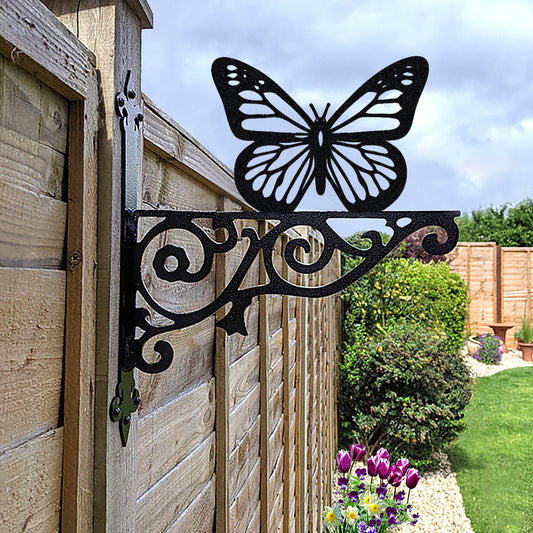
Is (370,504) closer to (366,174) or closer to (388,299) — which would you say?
(388,299)

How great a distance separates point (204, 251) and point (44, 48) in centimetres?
31

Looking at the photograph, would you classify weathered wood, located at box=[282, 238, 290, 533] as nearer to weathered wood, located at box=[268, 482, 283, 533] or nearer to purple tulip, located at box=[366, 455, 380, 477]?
weathered wood, located at box=[268, 482, 283, 533]

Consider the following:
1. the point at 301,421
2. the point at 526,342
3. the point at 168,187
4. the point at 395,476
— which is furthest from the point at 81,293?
the point at 526,342

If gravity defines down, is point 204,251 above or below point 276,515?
above

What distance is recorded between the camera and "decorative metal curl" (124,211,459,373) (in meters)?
0.77

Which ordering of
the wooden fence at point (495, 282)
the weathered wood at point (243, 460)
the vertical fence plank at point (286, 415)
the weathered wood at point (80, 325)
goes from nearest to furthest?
the weathered wood at point (80, 325)
the weathered wood at point (243, 460)
the vertical fence plank at point (286, 415)
the wooden fence at point (495, 282)

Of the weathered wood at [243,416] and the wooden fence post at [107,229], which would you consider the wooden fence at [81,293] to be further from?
the weathered wood at [243,416]

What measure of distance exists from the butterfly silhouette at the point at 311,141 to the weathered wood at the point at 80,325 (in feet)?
0.94

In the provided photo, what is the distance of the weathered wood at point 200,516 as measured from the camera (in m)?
1.02

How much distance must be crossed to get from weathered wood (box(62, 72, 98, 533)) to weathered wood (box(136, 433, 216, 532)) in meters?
0.18

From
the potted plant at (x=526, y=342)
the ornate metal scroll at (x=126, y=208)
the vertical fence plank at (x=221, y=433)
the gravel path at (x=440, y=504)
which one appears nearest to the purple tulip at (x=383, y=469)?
the gravel path at (x=440, y=504)

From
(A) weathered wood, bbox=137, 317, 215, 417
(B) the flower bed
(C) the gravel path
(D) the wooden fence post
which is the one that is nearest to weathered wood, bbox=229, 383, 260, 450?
(A) weathered wood, bbox=137, 317, 215, 417

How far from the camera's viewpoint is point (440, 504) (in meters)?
4.80

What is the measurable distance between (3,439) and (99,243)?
25 cm
